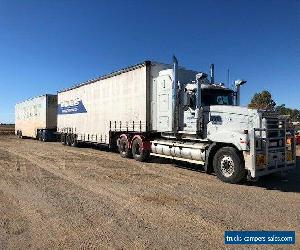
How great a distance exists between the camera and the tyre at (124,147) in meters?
16.4

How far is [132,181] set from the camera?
33.6ft

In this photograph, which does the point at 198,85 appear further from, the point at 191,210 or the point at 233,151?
the point at 191,210

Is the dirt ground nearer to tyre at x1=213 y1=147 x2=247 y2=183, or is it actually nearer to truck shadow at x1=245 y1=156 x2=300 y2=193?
truck shadow at x1=245 y1=156 x2=300 y2=193

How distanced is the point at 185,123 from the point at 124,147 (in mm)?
4919

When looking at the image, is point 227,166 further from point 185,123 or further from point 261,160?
point 185,123

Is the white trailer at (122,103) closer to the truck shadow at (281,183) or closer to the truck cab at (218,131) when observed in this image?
the truck cab at (218,131)

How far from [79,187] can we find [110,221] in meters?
3.20

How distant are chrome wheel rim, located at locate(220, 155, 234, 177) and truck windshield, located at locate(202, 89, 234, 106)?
2.54 m

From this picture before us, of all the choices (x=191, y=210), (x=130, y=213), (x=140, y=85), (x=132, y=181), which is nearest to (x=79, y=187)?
(x=132, y=181)

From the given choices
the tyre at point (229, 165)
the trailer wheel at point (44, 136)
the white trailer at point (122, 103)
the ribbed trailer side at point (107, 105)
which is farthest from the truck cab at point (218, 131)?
the trailer wheel at point (44, 136)

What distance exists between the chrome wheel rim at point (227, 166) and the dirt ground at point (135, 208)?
1.87 feet

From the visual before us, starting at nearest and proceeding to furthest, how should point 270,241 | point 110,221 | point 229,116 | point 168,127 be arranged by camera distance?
point 270,241
point 110,221
point 229,116
point 168,127

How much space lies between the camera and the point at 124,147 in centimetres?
1686

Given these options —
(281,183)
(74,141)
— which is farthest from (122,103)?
(281,183)
